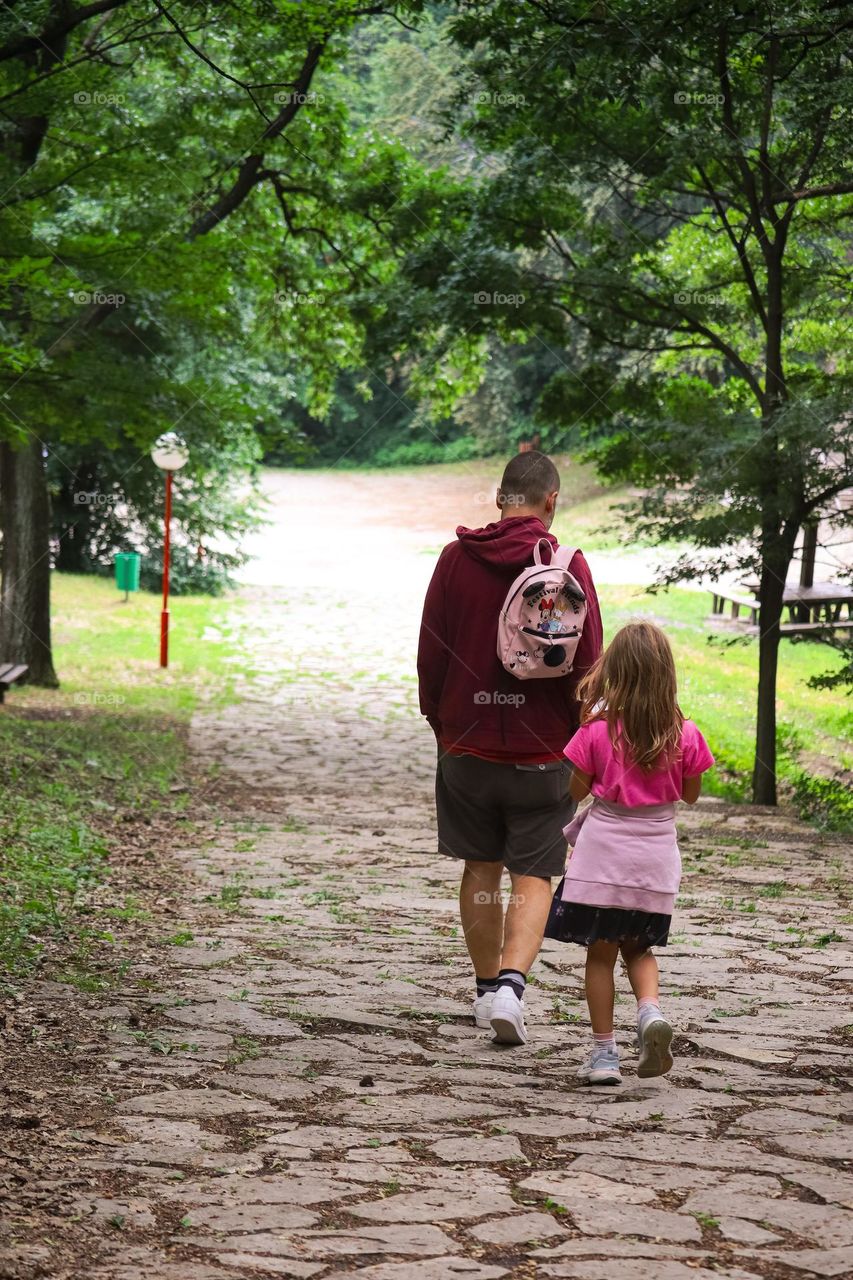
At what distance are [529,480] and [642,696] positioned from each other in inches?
36.0

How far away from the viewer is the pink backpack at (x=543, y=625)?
4.84 metres

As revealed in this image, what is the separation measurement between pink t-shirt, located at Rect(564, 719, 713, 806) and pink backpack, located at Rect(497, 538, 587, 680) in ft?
1.01

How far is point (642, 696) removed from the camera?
4.53 meters

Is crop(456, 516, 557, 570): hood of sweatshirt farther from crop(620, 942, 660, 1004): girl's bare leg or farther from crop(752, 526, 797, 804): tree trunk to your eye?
crop(752, 526, 797, 804): tree trunk

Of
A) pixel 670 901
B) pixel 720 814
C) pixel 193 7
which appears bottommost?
pixel 720 814

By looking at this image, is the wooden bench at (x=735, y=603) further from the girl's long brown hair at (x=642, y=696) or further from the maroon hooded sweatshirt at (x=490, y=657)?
the girl's long brown hair at (x=642, y=696)

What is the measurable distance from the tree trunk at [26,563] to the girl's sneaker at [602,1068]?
12896mm

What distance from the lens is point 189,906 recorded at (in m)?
7.32

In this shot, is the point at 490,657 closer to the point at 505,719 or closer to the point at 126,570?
the point at 505,719

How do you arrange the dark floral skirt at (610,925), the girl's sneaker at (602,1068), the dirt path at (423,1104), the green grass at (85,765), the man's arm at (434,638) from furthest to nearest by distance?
the green grass at (85,765) < the man's arm at (434,638) < the dark floral skirt at (610,925) < the girl's sneaker at (602,1068) < the dirt path at (423,1104)

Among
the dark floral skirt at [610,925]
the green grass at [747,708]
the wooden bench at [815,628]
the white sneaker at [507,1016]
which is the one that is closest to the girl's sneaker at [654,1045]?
the dark floral skirt at [610,925]

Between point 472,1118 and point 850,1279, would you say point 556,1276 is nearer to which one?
point 850,1279

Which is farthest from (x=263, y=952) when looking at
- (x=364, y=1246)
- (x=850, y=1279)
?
(x=850, y=1279)

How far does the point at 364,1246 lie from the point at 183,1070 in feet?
4.90
